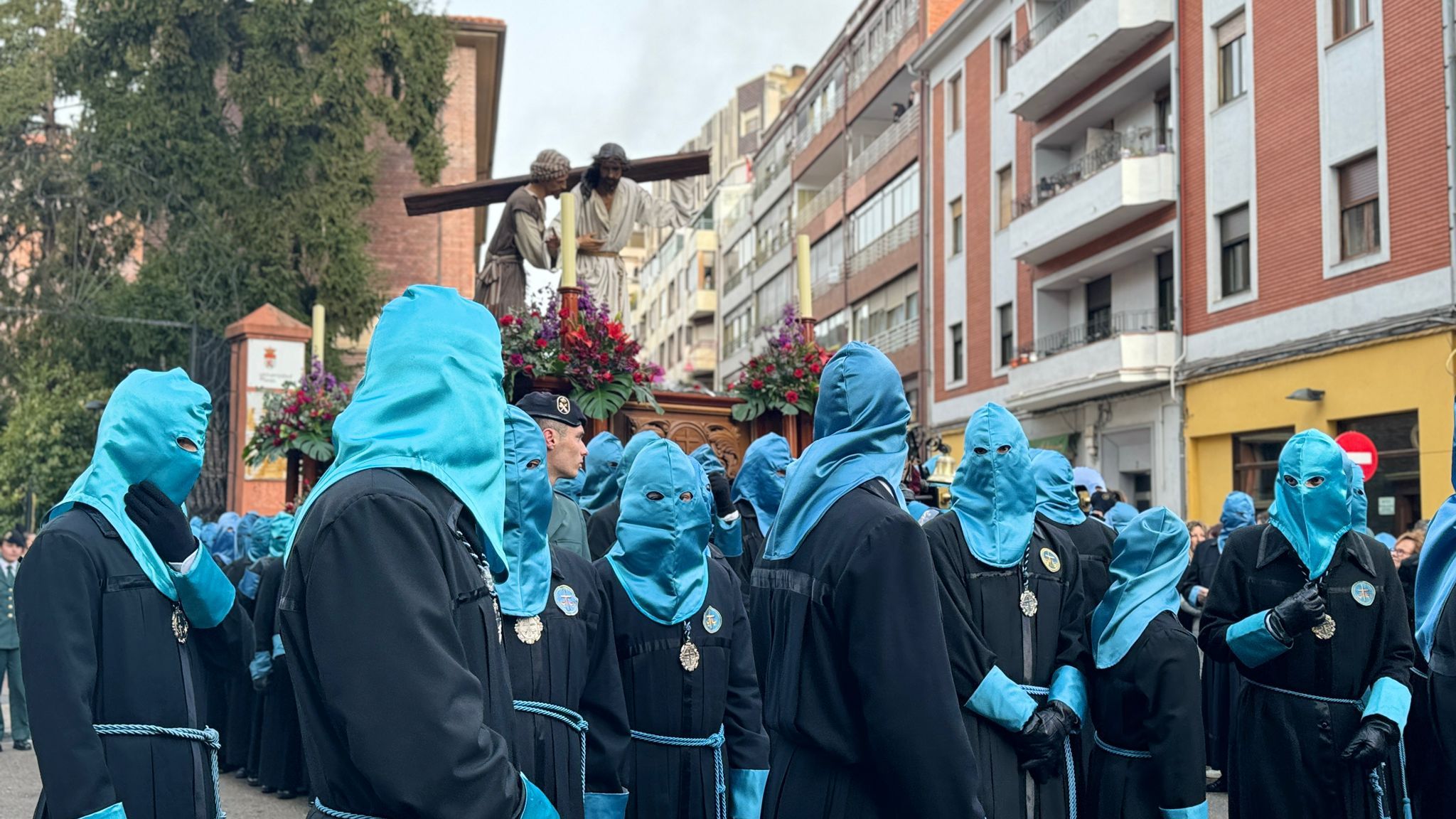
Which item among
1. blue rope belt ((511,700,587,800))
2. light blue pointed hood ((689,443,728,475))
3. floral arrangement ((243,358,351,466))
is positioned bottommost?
blue rope belt ((511,700,587,800))

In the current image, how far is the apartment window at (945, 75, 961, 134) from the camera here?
34688 millimetres

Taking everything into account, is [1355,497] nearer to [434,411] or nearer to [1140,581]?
[1140,581]

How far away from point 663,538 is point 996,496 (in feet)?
4.13

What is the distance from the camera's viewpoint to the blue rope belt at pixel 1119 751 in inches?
217

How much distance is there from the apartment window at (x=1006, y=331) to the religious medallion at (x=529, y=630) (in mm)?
Answer: 27466

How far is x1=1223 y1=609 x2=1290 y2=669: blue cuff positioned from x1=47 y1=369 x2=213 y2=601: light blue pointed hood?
13.2 ft

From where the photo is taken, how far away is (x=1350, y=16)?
2009 cm

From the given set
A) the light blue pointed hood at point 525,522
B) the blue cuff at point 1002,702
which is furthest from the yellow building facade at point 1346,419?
the light blue pointed hood at point 525,522

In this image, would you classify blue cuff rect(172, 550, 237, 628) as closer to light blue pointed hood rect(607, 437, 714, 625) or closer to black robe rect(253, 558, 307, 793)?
light blue pointed hood rect(607, 437, 714, 625)

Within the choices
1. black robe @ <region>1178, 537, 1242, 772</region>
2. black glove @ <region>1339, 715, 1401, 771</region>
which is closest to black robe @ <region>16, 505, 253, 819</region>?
black glove @ <region>1339, 715, 1401, 771</region>

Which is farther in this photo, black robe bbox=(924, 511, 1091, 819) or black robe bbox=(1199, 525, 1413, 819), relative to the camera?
black robe bbox=(1199, 525, 1413, 819)

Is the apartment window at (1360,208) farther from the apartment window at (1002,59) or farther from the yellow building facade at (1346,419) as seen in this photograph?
the apartment window at (1002,59)

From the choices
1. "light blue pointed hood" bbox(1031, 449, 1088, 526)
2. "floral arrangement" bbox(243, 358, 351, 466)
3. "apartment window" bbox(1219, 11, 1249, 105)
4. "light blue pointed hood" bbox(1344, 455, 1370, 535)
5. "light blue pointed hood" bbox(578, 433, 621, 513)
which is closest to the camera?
"light blue pointed hood" bbox(1344, 455, 1370, 535)

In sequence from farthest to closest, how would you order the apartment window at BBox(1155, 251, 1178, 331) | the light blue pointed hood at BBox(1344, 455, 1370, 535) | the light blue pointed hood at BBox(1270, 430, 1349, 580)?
1. the apartment window at BBox(1155, 251, 1178, 331)
2. the light blue pointed hood at BBox(1344, 455, 1370, 535)
3. the light blue pointed hood at BBox(1270, 430, 1349, 580)
